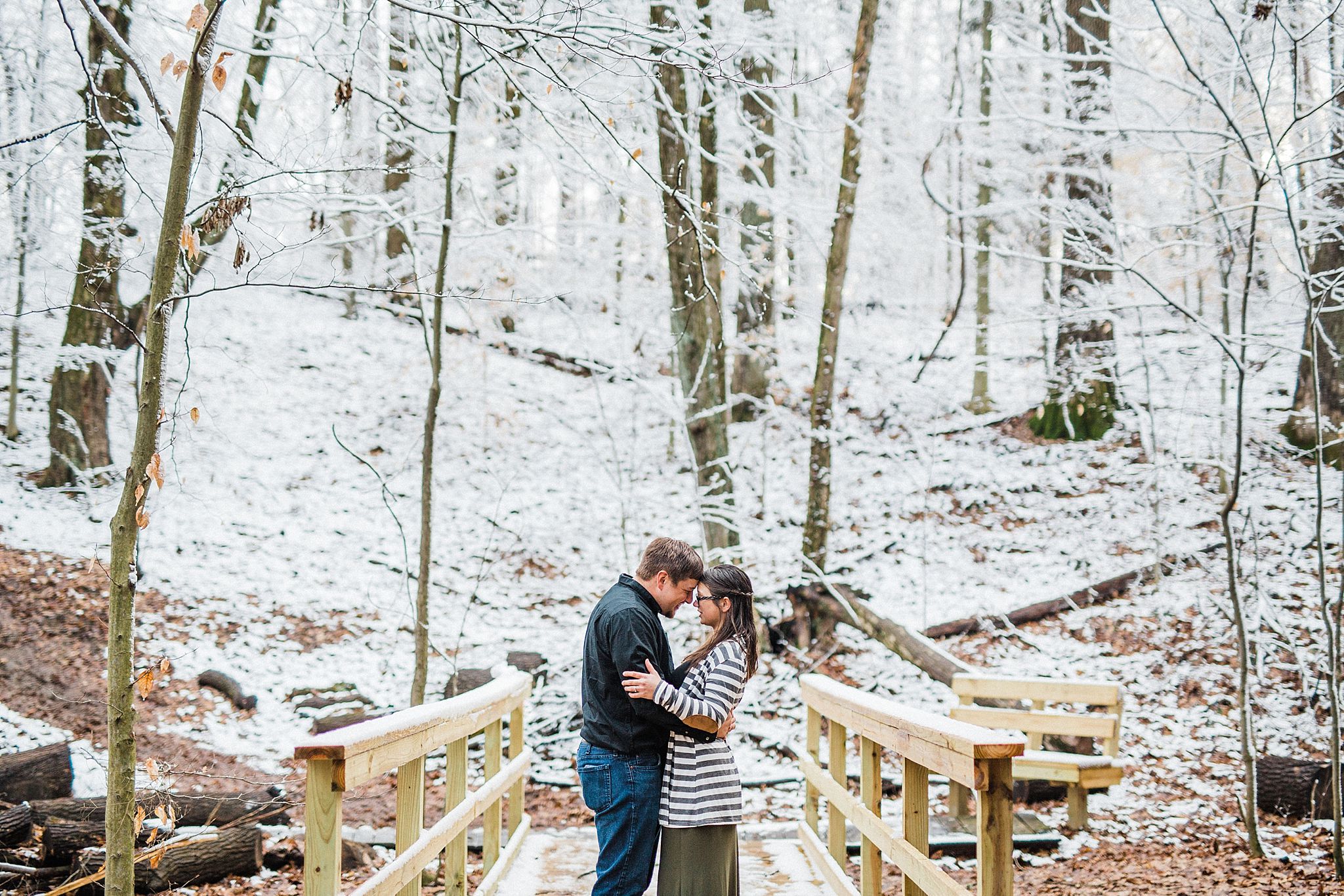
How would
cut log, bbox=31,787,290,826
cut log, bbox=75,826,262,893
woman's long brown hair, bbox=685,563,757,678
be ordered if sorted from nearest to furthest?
woman's long brown hair, bbox=685,563,757,678, cut log, bbox=75,826,262,893, cut log, bbox=31,787,290,826

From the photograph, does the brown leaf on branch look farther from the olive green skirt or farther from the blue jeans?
the olive green skirt

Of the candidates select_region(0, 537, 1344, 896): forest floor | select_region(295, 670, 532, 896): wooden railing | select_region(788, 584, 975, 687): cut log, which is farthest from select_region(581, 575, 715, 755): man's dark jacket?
select_region(788, 584, 975, 687): cut log

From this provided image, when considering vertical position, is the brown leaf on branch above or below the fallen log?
above

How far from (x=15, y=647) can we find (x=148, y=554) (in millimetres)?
2907

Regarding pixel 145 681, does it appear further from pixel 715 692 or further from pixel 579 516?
pixel 579 516

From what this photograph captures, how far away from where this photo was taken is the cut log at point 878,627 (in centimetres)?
811

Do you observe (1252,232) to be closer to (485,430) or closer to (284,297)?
(485,430)

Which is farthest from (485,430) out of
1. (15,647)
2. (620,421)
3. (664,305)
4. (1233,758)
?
(1233,758)

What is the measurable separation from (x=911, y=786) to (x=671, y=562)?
46.4 inches

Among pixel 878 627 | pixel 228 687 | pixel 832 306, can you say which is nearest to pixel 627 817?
pixel 878 627

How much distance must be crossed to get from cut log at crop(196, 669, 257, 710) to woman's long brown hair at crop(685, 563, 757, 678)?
6.67 metres

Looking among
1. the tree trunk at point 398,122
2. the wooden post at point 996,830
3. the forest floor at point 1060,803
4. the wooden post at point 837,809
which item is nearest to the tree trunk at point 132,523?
the forest floor at point 1060,803

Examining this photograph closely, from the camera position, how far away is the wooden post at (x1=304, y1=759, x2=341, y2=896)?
98.6 inches

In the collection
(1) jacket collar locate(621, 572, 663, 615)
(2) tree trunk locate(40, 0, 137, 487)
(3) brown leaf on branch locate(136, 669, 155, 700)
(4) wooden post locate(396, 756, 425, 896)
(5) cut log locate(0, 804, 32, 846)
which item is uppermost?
(2) tree trunk locate(40, 0, 137, 487)
